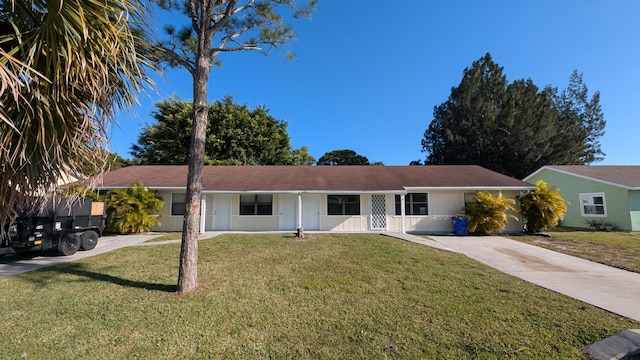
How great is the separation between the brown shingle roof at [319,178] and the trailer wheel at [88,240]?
4.59m

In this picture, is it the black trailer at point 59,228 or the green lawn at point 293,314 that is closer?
the green lawn at point 293,314

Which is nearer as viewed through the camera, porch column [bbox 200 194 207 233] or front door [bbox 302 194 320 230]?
porch column [bbox 200 194 207 233]

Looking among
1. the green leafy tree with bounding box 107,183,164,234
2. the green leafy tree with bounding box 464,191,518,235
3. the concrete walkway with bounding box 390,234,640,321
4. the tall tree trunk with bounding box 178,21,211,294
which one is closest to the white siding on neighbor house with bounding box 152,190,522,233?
the green leafy tree with bounding box 464,191,518,235

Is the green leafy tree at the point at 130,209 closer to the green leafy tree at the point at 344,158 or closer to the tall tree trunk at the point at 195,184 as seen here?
the tall tree trunk at the point at 195,184

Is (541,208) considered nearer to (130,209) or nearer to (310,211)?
(310,211)

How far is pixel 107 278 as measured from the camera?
6211 mm

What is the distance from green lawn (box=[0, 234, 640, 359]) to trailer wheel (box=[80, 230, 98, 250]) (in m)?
2.28

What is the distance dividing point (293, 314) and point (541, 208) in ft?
47.5

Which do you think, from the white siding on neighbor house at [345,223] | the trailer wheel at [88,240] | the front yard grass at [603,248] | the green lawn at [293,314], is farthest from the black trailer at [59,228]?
the front yard grass at [603,248]

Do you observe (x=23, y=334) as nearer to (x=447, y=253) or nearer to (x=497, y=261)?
(x=447, y=253)

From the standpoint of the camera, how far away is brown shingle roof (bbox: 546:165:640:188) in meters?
15.6

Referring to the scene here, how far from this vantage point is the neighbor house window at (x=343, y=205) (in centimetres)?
1452

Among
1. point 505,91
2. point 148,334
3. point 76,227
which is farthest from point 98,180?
point 505,91

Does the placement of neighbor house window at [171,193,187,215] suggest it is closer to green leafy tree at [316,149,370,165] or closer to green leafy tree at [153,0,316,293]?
green leafy tree at [153,0,316,293]
